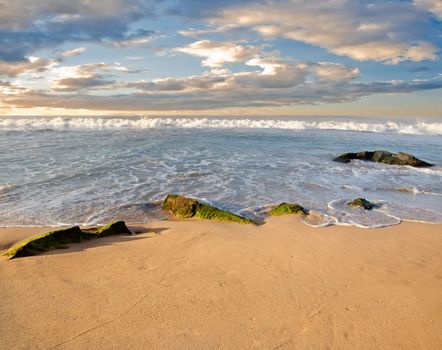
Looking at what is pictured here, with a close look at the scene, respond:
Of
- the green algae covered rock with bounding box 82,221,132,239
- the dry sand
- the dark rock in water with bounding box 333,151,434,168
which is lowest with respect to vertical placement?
the dry sand

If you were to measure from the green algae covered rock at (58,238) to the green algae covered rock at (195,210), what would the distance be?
170 centimetres

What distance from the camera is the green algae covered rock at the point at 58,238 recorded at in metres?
5.86

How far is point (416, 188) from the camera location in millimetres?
11641

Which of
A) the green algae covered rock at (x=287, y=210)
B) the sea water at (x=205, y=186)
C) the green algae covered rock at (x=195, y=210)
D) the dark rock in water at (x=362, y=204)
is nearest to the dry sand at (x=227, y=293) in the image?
the green algae covered rock at (x=195, y=210)

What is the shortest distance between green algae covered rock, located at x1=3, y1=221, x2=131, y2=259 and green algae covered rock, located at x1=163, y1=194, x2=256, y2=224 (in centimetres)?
170

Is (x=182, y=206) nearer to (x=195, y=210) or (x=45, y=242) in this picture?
(x=195, y=210)

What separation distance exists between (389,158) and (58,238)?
15.7 metres

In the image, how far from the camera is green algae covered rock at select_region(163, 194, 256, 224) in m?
8.01

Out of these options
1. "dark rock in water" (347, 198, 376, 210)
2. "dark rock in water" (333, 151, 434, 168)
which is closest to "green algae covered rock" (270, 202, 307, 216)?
"dark rock in water" (347, 198, 376, 210)

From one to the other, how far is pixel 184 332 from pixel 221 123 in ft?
179

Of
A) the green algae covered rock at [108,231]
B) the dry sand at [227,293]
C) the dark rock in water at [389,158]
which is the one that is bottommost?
the dry sand at [227,293]

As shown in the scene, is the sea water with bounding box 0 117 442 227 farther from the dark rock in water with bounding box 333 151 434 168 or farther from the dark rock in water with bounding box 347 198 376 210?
the dark rock in water with bounding box 333 151 434 168

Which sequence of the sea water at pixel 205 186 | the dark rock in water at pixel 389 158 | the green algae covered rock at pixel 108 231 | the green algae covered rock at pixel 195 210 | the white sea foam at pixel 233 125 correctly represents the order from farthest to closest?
1. the white sea foam at pixel 233 125
2. the dark rock in water at pixel 389 158
3. the sea water at pixel 205 186
4. the green algae covered rock at pixel 195 210
5. the green algae covered rock at pixel 108 231

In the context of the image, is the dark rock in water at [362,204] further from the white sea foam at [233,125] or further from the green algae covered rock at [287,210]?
Answer: the white sea foam at [233,125]
